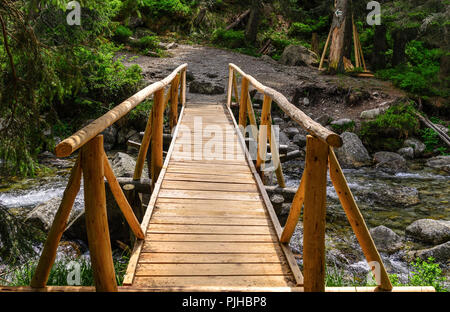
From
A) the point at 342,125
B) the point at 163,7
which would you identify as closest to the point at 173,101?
the point at 342,125

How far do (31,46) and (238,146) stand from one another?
11.1ft

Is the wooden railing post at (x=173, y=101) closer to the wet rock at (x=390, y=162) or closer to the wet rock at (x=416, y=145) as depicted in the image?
the wet rock at (x=390, y=162)

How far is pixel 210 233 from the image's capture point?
3266 millimetres

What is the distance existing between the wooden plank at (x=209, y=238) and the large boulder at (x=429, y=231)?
3.80m

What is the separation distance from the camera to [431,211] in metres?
6.87

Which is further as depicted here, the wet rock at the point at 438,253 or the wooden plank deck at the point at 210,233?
the wet rock at the point at 438,253

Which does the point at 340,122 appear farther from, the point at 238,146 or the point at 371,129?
the point at 238,146

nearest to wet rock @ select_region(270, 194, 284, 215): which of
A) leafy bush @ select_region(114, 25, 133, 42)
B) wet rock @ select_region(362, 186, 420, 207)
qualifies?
wet rock @ select_region(362, 186, 420, 207)

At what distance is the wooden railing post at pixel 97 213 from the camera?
1.89 metres

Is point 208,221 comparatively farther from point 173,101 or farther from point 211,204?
point 173,101

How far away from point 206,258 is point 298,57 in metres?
14.4

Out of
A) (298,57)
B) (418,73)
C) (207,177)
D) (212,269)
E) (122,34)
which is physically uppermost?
(122,34)

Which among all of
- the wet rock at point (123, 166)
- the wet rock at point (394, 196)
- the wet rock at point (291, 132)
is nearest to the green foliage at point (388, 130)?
the wet rock at point (291, 132)

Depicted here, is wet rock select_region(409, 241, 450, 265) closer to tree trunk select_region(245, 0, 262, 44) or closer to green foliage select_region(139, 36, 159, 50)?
green foliage select_region(139, 36, 159, 50)
